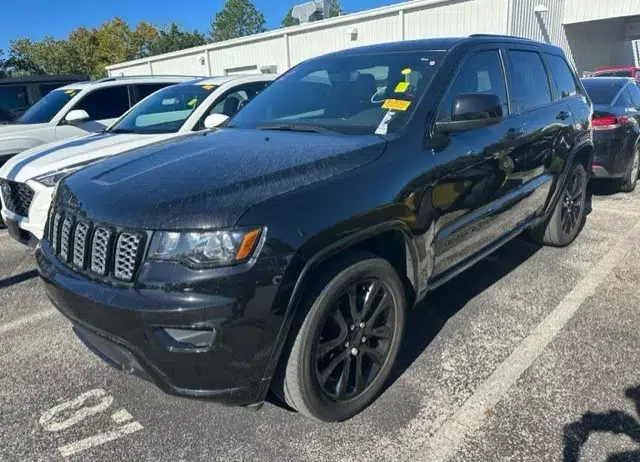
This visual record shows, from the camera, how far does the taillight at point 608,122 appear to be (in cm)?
631

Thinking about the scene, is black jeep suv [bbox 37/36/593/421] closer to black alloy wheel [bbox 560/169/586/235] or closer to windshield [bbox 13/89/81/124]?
black alloy wheel [bbox 560/169/586/235]

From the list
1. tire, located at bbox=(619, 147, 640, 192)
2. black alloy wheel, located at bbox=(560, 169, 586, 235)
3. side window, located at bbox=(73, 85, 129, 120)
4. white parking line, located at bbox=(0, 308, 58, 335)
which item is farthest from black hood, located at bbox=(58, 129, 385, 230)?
tire, located at bbox=(619, 147, 640, 192)

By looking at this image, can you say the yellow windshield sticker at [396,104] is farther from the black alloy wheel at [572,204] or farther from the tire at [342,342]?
the black alloy wheel at [572,204]

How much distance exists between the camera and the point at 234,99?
618 centimetres

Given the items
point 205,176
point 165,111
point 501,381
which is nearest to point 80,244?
point 205,176

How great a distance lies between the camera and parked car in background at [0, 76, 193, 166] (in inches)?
252

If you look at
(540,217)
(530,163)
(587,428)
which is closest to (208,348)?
Result: (587,428)

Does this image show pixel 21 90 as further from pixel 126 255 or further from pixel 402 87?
pixel 126 255

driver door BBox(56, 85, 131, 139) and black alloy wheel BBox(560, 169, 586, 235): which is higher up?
driver door BBox(56, 85, 131, 139)

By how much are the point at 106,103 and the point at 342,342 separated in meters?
6.19

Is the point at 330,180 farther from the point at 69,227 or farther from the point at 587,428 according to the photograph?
the point at 587,428

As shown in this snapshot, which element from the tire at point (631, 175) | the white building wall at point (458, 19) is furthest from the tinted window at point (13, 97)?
the white building wall at point (458, 19)

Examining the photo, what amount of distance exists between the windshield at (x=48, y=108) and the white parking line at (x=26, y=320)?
389cm

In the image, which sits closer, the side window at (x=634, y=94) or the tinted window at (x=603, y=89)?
the tinted window at (x=603, y=89)
